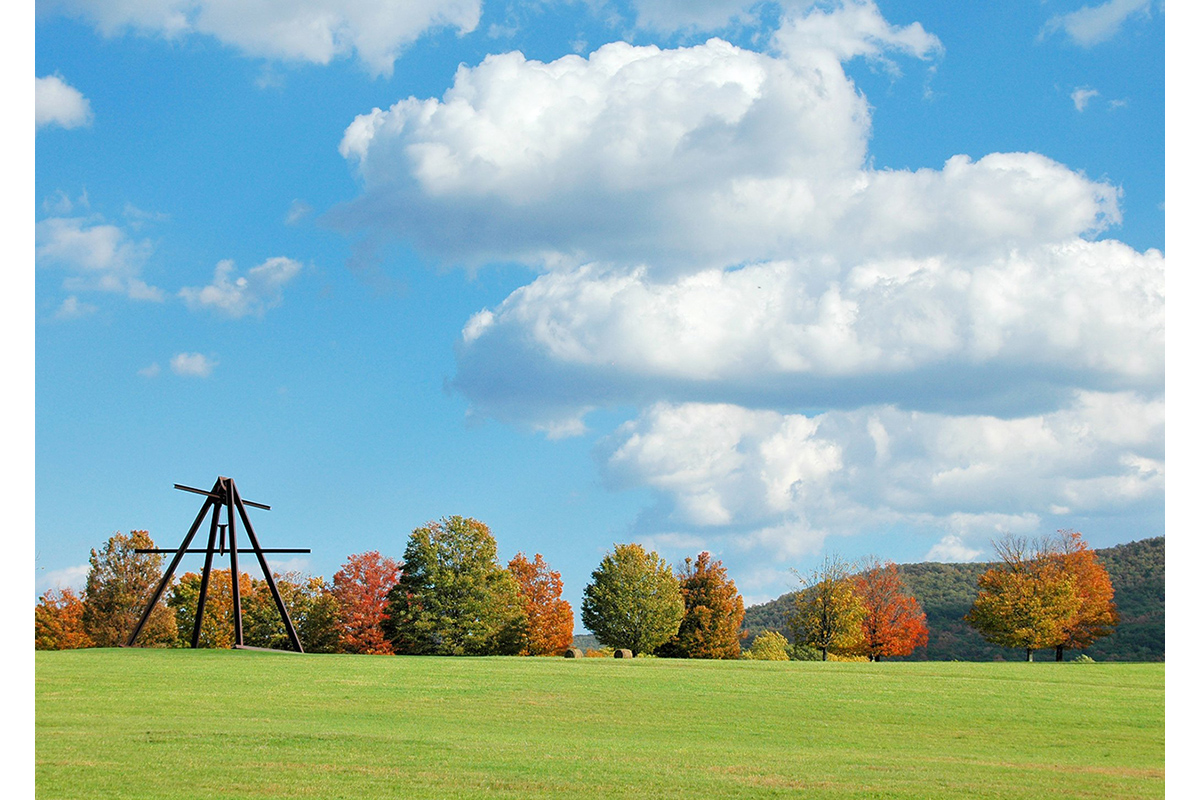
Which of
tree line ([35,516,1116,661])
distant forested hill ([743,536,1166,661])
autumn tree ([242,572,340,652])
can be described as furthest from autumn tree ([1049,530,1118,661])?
autumn tree ([242,572,340,652])

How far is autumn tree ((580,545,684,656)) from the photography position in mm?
62125

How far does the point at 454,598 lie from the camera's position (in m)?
55.9

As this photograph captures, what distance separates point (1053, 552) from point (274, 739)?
201 ft

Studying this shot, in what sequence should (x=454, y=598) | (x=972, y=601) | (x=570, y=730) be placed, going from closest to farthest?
(x=570, y=730)
(x=454, y=598)
(x=972, y=601)

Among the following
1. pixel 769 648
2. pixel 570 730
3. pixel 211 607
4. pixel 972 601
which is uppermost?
pixel 570 730

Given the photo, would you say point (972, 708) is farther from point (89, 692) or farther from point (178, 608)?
point (178, 608)

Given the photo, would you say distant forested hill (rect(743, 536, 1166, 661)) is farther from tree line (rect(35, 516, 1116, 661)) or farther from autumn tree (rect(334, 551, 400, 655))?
autumn tree (rect(334, 551, 400, 655))

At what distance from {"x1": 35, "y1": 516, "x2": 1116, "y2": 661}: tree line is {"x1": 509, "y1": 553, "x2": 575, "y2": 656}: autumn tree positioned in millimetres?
100

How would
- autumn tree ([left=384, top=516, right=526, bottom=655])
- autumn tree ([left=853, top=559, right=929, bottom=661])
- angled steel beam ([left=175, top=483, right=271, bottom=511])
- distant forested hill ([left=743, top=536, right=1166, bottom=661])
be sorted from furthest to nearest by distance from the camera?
distant forested hill ([left=743, top=536, right=1166, bottom=661]), autumn tree ([left=853, top=559, right=929, bottom=661]), autumn tree ([left=384, top=516, right=526, bottom=655]), angled steel beam ([left=175, top=483, right=271, bottom=511])

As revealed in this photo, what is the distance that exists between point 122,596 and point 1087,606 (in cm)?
5889

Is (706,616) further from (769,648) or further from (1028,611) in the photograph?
(1028,611)

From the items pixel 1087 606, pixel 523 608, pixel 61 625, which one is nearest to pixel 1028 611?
pixel 1087 606

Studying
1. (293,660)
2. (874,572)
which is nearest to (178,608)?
(293,660)

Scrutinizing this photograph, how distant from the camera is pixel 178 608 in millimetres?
63906
